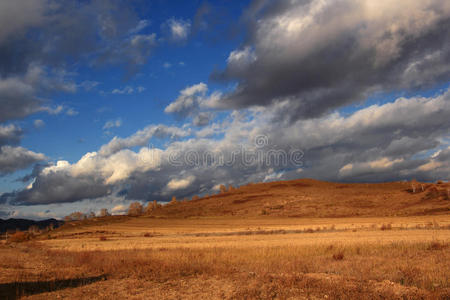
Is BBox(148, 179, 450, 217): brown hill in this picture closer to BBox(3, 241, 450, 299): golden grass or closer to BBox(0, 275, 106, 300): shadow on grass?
BBox(3, 241, 450, 299): golden grass

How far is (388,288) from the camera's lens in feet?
35.1

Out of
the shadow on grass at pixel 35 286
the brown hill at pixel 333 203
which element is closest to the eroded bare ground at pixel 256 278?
the shadow on grass at pixel 35 286

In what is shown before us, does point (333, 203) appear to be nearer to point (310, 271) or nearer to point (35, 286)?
point (310, 271)

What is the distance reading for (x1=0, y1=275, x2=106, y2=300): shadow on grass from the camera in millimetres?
12150

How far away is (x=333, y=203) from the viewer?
348 ft

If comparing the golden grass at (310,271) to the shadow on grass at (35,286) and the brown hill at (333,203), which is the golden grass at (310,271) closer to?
the shadow on grass at (35,286)

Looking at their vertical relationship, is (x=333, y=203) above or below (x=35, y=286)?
below

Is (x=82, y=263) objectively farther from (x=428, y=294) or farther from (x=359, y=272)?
(x=428, y=294)

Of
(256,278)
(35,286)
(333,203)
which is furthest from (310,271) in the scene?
(333,203)

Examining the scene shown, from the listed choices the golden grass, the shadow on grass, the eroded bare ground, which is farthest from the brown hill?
the shadow on grass

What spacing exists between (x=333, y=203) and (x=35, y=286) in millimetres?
101011

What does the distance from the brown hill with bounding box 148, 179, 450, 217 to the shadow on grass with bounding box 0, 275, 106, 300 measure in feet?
256

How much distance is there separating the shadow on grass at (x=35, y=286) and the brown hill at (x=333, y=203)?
78.1 meters

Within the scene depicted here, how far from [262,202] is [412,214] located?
50.0 metres
